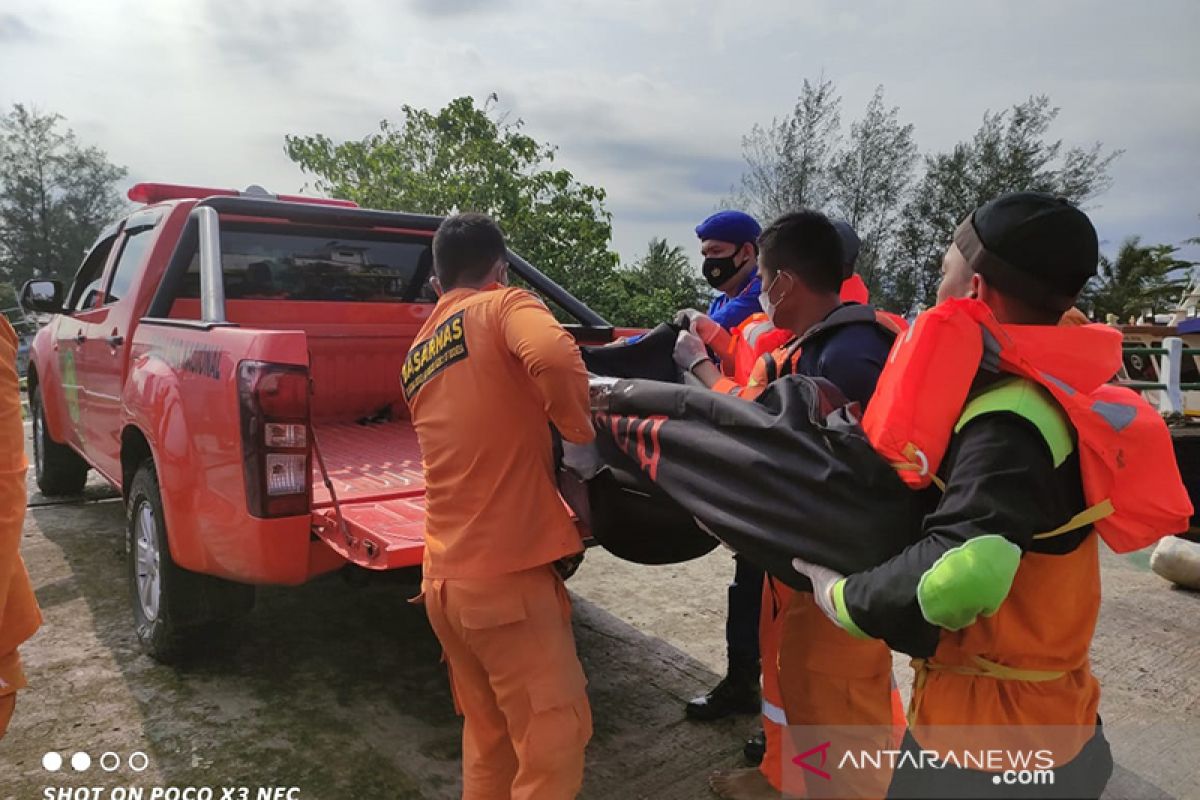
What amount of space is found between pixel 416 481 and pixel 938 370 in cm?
249

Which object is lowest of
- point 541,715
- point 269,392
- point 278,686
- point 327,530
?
point 278,686

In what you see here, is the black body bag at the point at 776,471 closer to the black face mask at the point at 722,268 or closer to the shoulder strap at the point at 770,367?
the shoulder strap at the point at 770,367

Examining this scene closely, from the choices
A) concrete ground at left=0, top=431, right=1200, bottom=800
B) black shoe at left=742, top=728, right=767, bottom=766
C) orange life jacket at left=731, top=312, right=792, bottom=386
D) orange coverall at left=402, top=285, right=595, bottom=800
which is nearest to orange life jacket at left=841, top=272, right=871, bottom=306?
orange life jacket at left=731, top=312, right=792, bottom=386

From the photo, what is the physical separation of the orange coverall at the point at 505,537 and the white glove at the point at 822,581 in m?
0.73

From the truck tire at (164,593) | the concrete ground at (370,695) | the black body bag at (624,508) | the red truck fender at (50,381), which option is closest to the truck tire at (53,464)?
the red truck fender at (50,381)

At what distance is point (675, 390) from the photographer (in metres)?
1.96

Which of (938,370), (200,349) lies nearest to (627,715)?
(200,349)

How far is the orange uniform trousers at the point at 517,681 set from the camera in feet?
6.73

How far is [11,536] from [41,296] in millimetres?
3428

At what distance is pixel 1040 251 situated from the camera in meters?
1.42

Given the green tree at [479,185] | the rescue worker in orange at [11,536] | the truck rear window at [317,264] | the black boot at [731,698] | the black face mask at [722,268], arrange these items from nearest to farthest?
the rescue worker in orange at [11,536]
the black boot at [731,698]
the black face mask at [722,268]
the truck rear window at [317,264]
the green tree at [479,185]

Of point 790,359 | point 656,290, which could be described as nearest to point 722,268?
point 790,359

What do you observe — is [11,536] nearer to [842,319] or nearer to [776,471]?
[776,471]

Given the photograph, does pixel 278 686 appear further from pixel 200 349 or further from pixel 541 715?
pixel 541 715
